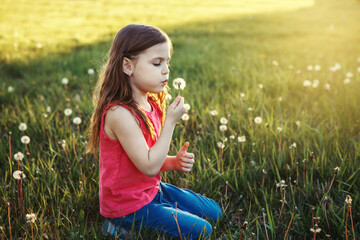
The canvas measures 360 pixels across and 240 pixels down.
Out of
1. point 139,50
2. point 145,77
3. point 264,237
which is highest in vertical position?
point 139,50

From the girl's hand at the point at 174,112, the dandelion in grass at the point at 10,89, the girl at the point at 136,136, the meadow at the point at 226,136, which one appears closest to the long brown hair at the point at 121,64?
the girl at the point at 136,136

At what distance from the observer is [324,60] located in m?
5.00

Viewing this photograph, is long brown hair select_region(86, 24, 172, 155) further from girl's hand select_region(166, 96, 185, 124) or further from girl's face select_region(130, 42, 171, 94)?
girl's hand select_region(166, 96, 185, 124)

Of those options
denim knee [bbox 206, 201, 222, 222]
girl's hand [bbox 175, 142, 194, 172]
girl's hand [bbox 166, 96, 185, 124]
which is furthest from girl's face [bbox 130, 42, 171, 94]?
denim knee [bbox 206, 201, 222, 222]

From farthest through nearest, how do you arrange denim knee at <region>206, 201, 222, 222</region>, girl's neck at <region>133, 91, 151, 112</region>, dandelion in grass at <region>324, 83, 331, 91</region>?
dandelion in grass at <region>324, 83, 331, 91</region> → denim knee at <region>206, 201, 222, 222</region> → girl's neck at <region>133, 91, 151, 112</region>

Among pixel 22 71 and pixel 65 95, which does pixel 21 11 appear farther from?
pixel 65 95

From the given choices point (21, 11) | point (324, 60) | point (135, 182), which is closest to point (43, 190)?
point (135, 182)

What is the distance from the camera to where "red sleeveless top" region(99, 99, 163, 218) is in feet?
6.02

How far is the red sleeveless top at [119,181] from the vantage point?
183 cm

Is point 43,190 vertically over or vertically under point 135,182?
under

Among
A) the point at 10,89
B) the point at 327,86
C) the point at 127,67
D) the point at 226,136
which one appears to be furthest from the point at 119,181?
the point at 327,86

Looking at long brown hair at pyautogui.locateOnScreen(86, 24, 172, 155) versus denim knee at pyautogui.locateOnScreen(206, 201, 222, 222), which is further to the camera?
denim knee at pyautogui.locateOnScreen(206, 201, 222, 222)

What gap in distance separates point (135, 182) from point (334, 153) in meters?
1.44

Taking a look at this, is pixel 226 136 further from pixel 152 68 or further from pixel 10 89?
pixel 10 89
